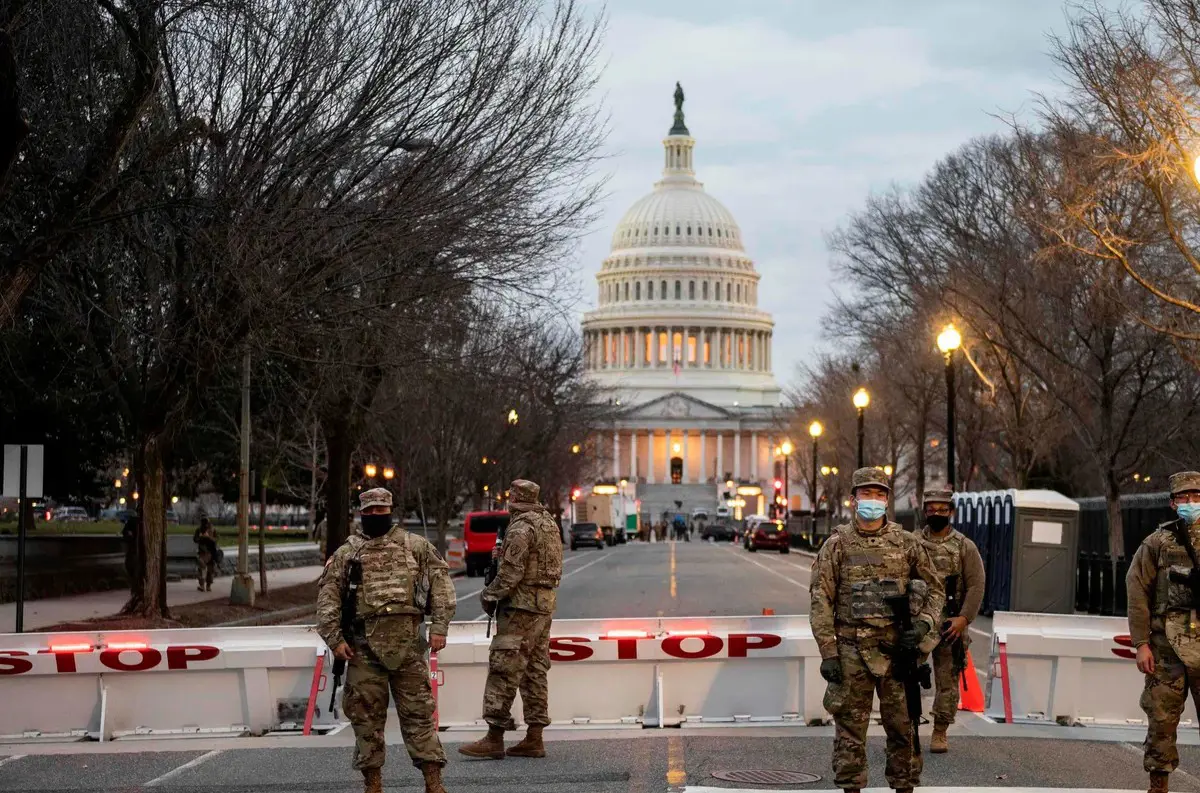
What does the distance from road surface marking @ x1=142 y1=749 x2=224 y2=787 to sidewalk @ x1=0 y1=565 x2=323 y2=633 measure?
13.1m

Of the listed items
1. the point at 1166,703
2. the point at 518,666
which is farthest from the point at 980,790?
the point at 518,666

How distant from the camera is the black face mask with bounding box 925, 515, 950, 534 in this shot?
12766 millimetres

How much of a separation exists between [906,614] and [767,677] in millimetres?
4595

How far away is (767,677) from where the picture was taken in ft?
46.0

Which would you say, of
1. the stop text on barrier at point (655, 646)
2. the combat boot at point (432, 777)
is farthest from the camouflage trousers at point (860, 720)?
the stop text on barrier at point (655, 646)

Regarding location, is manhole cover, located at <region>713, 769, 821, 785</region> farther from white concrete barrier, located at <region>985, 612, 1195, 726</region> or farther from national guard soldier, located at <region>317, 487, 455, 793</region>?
white concrete barrier, located at <region>985, 612, 1195, 726</region>

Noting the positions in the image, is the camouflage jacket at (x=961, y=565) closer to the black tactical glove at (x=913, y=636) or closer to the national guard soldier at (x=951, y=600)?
the national guard soldier at (x=951, y=600)

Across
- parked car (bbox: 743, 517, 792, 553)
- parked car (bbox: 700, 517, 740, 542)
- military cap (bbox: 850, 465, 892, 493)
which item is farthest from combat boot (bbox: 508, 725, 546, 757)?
parked car (bbox: 700, 517, 740, 542)

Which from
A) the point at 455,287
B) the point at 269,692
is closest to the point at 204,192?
the point at 455,287

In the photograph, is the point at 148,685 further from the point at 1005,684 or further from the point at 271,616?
the point at 271,616

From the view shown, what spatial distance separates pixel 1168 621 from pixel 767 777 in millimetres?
2670

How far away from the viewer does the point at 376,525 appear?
10312mm

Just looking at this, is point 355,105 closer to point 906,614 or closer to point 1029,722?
point 1029,722

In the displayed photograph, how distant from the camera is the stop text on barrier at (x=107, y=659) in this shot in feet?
44.9
